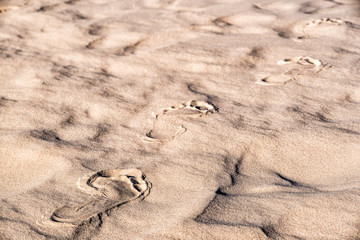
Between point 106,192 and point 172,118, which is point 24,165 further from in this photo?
point 172,118

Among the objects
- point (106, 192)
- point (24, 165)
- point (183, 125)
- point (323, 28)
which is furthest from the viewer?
point (323, 28)

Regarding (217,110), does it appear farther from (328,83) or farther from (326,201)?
(326,201)

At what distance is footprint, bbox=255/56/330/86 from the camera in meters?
1.95

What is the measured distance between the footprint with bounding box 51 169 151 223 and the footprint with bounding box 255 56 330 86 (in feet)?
2.65

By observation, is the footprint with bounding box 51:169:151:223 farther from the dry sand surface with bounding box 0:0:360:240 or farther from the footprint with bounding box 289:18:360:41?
the footprint with bounding box 289:18:360:41

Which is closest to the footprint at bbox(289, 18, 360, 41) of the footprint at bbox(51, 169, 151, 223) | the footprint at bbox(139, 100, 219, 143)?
the footprint at bbox(139, 100, 219, 143)

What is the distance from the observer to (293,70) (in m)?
2.03

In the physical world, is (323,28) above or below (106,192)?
above

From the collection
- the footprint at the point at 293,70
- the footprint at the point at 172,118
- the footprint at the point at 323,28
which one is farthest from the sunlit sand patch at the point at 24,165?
the footprint at the point at 323,28

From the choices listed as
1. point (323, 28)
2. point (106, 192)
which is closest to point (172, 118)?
point (106, 192)

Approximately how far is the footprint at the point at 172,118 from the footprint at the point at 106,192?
0.23 metres

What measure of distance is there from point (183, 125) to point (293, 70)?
0.64 m

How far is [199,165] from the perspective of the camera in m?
1.41

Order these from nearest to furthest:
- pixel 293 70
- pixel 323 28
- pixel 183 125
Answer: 1. pixel 183 125
2. pixel 293 70
3. pixel 323 28
